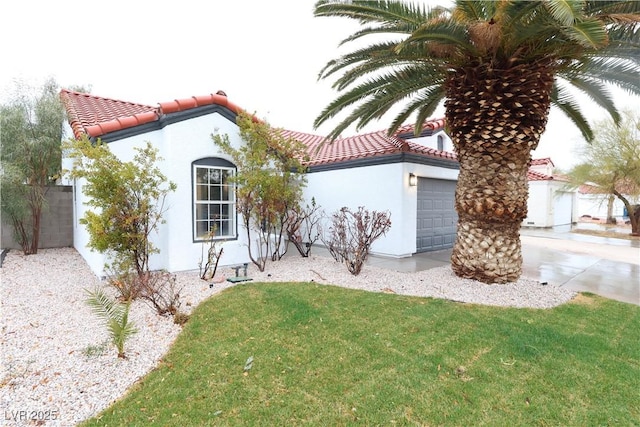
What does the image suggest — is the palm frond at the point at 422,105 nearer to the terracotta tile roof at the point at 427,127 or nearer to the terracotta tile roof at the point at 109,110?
the terracotta tile roof at the point at 427,127

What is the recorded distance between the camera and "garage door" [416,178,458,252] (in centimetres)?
1230

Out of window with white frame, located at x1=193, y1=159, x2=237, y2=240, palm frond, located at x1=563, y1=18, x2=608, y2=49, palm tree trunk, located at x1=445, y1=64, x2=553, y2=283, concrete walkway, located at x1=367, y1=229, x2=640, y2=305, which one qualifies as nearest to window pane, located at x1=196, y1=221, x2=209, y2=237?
window with white frame, located at x1=193, y1=159, x2=237, y2=240

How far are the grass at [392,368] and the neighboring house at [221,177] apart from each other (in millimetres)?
3558

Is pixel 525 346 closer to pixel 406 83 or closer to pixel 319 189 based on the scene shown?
pixel 406 83

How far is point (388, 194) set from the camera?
11.5 meters

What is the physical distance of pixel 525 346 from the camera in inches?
185

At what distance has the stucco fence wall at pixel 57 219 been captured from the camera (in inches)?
488

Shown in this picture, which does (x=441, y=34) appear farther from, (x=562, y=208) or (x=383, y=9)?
(x=562, y=208)

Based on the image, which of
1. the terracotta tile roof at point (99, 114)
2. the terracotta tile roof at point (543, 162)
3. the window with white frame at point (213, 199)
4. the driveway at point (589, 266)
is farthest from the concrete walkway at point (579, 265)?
the terracotta tile roof at point (543, 162)

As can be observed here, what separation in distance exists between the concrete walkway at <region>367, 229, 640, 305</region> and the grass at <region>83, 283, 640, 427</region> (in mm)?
1936

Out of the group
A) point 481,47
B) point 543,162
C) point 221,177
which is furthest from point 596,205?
point 221,177

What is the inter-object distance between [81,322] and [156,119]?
5.52 m

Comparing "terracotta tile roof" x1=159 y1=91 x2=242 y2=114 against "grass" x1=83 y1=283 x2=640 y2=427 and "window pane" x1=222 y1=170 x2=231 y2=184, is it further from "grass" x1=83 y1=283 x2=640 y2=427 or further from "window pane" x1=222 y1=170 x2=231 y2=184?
"grass" x1=83 y1=283 x2=640 y2=427

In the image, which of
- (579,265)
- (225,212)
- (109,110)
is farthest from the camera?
(109,110)
